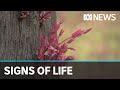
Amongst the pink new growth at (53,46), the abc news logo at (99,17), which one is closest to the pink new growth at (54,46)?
the pink new growth at (53,46)

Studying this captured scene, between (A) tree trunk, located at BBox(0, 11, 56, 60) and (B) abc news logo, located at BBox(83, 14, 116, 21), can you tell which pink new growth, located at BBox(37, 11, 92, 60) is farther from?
(B) abc news logo, located at BBox(83, 14, 116, 21)

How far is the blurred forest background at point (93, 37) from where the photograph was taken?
352 centimetres

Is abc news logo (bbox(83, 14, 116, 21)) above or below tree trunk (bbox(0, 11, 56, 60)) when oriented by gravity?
Result: above

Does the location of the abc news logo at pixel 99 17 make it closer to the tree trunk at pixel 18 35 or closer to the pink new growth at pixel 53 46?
the pink new growth at pixel 53 46

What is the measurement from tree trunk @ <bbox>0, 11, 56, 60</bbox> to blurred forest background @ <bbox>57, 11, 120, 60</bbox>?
0.65 ft

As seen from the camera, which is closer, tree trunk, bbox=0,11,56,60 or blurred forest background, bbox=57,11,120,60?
tree trunk, bbox=0,11,56,60

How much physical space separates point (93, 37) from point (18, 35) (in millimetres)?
534

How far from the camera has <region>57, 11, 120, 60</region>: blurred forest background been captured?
3.52 m

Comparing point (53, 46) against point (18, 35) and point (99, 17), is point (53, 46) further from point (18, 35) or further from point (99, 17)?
point (99, 17)

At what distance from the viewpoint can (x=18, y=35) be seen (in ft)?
11.0

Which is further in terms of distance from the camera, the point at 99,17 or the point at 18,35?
the point at 99,17

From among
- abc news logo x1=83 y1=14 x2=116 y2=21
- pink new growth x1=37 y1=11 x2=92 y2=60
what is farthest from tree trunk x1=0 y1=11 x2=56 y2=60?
abc news logo x1=83 y1=14 x2=116 y2=21

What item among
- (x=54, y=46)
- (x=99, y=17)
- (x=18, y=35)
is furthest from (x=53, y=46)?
(x=99, y=17)

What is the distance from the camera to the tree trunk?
3.32m
